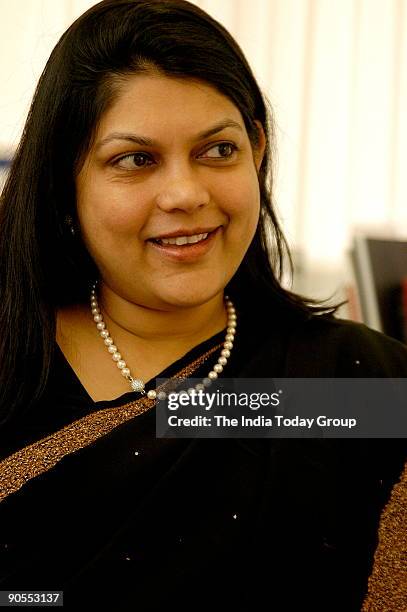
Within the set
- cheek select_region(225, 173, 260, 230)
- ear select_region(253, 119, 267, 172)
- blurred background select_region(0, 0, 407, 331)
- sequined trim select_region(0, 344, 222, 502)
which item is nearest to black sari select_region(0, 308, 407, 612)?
sequined trim select_region(0, 344, 222, 502)

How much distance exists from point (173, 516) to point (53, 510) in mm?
152

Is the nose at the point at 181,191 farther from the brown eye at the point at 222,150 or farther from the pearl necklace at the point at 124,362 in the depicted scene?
the pearl necklace at the point at 124,362

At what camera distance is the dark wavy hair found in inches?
39.2

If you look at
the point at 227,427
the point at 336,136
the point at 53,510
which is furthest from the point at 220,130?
the point at 336,136

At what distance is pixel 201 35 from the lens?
1023 mm

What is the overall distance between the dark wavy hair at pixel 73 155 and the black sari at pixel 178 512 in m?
0.11

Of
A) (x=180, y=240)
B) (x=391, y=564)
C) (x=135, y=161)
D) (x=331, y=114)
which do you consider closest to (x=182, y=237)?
(x=180, y=240)

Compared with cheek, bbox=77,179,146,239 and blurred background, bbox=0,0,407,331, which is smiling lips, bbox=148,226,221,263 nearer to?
cheek, bbox=77,179,146,239

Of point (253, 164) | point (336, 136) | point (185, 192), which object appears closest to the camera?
point (185, 192)

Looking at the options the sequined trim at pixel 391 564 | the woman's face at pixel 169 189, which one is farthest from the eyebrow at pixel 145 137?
the sequined trim at pixel 391 564

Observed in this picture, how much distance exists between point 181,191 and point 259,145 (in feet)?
0.86

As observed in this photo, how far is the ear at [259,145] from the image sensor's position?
1.15m

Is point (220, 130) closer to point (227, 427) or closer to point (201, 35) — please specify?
point (201, 35)

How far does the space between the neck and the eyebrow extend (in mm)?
257
